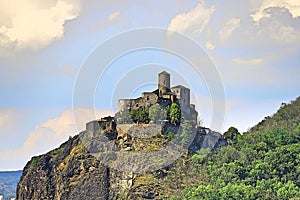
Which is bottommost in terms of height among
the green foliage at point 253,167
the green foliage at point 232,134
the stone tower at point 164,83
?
the green foliage at point 253,167

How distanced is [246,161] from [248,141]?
14.0 ft

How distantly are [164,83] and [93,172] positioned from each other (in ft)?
33.6

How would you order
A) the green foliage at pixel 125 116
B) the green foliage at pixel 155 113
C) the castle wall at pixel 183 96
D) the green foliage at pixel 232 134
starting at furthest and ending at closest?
the green foliage at pixel 232 134 → the castle wall at pixel 183 96 → the green foliage at pixel 125 116 → the green foliage at pixel 155 113

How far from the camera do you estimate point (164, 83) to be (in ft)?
215

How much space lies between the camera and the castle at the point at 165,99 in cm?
6400

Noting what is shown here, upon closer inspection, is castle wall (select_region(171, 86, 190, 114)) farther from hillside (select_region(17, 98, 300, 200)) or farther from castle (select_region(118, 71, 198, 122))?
hillside (select_region(17, 98, 300, 200))

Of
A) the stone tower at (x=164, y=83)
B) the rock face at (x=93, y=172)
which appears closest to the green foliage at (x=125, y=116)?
the rock face at (x=93, y=172)

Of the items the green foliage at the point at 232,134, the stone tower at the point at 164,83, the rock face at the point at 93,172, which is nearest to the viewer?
the rock face at the point at 93,172

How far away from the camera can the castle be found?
64.0 metres

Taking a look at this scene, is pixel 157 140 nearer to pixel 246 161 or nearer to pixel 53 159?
pixel 246 161

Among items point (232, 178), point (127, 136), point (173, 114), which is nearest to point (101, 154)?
point (127, 136)

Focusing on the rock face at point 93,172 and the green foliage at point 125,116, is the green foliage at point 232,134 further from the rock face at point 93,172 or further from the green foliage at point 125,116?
the green foliage at point 125,116

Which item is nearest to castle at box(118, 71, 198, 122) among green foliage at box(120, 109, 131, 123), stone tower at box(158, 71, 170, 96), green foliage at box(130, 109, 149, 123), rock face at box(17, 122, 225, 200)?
stone tower at box(158, 71, 170, 96)

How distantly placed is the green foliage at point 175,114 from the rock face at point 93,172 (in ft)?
6.34
